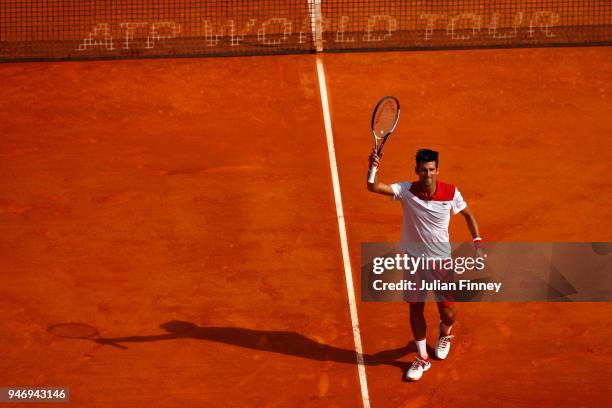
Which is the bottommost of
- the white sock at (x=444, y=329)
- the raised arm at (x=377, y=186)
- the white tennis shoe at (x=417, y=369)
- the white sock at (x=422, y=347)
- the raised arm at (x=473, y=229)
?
the white tennis shoe at (x=417, y=369)

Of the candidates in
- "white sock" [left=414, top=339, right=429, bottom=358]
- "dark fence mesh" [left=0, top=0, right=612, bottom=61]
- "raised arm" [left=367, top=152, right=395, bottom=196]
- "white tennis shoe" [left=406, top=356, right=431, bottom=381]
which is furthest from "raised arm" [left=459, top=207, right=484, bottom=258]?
"dark fence mesh" [left=0, top=0, right=612, bottom=61]

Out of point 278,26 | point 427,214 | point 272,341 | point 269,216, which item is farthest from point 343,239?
point 278,26

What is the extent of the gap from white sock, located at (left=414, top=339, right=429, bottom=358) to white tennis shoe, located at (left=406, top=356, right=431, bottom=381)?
4cm

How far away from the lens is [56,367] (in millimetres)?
9852

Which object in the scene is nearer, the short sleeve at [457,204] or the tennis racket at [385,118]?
the short sleeve at [457,204]

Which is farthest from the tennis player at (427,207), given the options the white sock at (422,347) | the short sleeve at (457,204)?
the white sock at (422,347)

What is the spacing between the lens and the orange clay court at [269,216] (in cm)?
977

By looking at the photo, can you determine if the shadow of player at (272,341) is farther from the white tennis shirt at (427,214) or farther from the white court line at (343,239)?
the white tennis shirt at (427,214)

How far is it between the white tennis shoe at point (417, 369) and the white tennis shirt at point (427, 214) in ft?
3.61

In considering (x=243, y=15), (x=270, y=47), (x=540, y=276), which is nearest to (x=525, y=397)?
(x=540, y=276)

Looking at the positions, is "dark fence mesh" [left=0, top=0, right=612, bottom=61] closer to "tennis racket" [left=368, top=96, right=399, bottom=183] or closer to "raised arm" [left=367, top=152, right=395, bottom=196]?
"tennis racket" [left=368, top=96, right=399, bottom=183]

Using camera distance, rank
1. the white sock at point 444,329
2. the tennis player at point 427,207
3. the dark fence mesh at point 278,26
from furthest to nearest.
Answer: the dark fence mesh at point 278,26, the white sock at point 444,329, the tennis player at point 427,207

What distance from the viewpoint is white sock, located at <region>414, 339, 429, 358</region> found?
9.62 m

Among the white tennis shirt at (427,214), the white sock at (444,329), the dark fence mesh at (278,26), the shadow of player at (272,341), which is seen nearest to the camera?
the white tennis shirt at (427,214)
